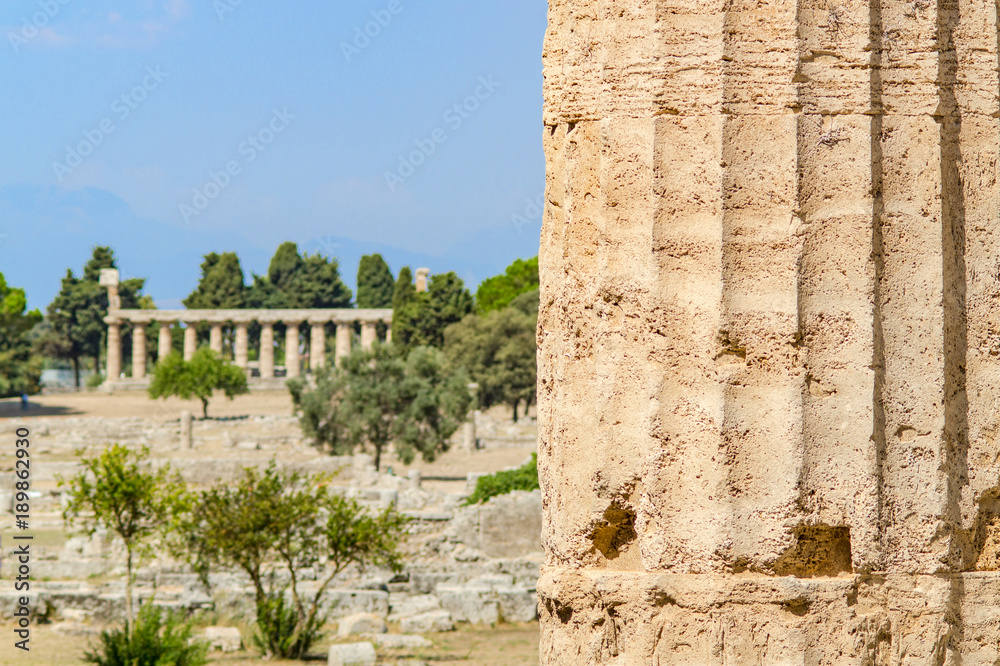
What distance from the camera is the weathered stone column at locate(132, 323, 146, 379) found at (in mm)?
66000

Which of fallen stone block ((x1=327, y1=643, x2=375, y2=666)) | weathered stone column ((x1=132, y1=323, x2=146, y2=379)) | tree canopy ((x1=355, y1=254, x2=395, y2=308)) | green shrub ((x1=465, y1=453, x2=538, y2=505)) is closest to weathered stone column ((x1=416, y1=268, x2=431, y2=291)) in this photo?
tree canopy ((x1=355, y1=254, x2=395, y2=308))

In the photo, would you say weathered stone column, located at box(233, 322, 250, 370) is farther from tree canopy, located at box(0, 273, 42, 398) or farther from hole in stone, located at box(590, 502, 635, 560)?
hole in stone, located at box(590, 502, 635, 560)

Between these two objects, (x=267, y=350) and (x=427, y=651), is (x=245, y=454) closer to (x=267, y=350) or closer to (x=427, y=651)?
(x=427, y=651)

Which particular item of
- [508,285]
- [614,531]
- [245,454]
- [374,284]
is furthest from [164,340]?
[614,531]

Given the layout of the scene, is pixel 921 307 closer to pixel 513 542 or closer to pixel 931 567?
pixel 931 567

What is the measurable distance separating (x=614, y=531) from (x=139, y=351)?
66.8 metres

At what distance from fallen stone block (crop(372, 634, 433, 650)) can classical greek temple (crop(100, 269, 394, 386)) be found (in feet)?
171

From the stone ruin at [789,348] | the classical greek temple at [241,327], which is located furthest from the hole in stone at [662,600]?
the classical greek temple at [241,327]

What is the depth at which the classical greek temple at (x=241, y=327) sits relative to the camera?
217ft

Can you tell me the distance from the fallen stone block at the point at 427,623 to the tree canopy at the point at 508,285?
4492 cm

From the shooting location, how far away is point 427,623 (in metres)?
14.7

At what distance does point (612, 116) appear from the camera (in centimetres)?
309

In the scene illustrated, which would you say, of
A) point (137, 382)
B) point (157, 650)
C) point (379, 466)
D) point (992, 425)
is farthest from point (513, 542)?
point (137, 382)

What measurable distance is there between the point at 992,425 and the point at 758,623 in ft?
2.86
